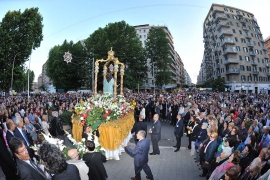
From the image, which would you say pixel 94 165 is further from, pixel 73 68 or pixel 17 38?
pixel 73 68

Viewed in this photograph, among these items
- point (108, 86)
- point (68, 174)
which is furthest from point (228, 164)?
point (108, 86)

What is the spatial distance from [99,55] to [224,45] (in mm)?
39669

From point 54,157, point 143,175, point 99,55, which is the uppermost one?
point 99,55

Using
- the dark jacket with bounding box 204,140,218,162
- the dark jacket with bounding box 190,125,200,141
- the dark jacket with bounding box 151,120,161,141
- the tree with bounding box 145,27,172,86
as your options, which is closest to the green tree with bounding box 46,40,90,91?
the tree with bounding box 145,27,172,86

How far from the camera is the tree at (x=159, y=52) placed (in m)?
48.5

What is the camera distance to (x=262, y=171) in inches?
190

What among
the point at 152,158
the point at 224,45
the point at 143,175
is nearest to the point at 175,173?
the point at 143,175

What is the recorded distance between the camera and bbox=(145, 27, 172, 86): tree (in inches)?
1908

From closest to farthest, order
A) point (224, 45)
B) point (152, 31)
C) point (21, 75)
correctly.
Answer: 1. point (21, 75)
2. point (152, 31)
3. point (224, 45)

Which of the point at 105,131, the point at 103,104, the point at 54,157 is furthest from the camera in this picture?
the point at 103,104

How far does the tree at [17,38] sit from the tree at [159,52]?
2590 centimetres

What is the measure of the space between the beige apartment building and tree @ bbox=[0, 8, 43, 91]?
4852 centimetres

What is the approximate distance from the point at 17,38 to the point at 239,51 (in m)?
54.8

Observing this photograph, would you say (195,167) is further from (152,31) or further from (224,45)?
(224,45)
